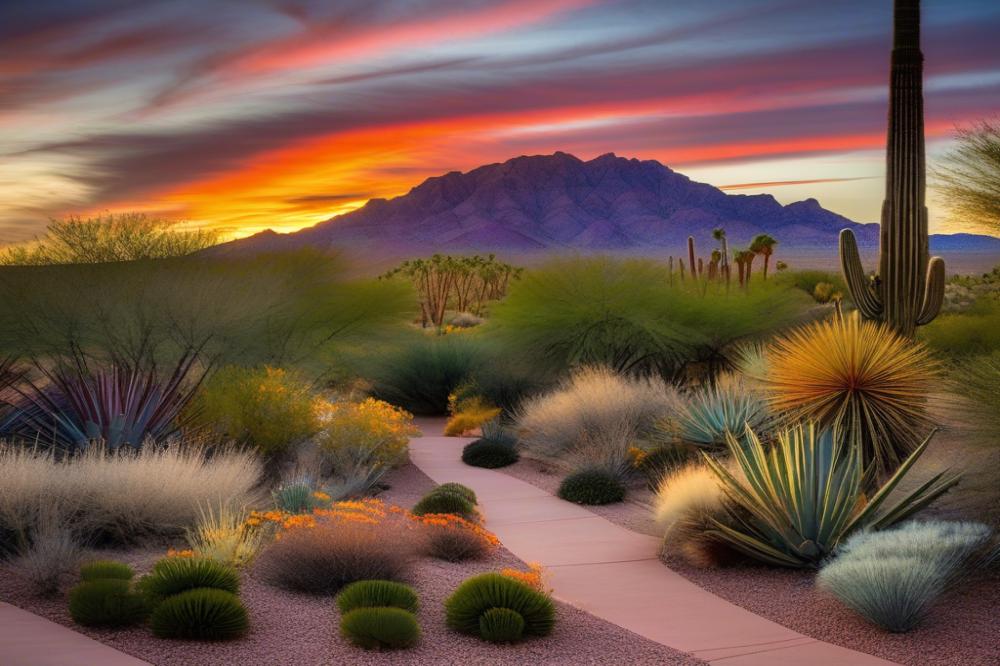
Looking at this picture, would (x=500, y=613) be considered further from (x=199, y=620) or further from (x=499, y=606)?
(x=199, y=620)

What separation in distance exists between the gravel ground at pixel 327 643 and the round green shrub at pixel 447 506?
129 inches

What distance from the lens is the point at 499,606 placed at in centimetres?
820

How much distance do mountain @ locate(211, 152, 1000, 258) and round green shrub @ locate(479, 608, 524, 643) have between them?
440 feet

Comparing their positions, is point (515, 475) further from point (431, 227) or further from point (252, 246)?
point (431, 227)

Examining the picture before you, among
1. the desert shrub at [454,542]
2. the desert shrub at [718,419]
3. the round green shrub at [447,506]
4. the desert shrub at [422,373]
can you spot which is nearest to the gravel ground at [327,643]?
the desert shrub at [454,542]

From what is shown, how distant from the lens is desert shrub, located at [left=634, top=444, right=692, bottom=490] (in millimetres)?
15062

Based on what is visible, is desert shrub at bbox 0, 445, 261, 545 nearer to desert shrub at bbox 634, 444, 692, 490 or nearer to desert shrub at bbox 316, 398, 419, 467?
desert shrub at bbox 316, 398, 419, 467

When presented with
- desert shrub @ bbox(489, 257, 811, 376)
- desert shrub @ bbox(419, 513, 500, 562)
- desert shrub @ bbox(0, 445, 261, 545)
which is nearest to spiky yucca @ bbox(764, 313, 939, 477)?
desert shrub @ bbox(419, 513, 500, 562)

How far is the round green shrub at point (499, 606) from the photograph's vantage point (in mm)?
8156

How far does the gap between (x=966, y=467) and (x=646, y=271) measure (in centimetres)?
1345

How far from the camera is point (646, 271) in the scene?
23922 mm

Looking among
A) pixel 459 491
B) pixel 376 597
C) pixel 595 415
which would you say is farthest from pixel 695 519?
pixel 595 415

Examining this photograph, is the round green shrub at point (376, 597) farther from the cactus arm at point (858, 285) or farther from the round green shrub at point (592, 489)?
the cactus arm at point (858, 285)

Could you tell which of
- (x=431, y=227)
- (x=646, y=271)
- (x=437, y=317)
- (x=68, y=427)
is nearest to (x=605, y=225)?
(x=431, y=227)
